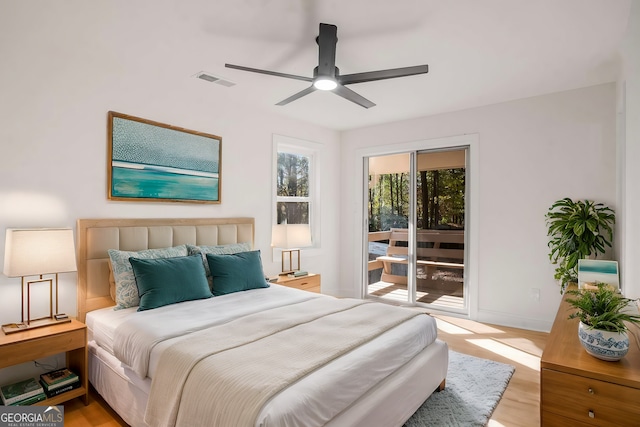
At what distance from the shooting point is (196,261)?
2889 millimetres

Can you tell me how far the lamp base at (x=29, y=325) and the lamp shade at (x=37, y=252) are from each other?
0.37m

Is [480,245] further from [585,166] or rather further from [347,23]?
[347,23]

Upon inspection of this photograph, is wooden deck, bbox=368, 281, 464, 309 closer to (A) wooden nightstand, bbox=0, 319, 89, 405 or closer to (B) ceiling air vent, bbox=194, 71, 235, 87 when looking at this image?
(B) ceiling air vent, bbox=194, 71, 235, 87

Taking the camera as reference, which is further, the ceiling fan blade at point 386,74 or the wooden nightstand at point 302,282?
the wooden nightstand at point 302,282

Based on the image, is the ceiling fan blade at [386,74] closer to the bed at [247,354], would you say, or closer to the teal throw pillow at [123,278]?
the bed at [247,354]

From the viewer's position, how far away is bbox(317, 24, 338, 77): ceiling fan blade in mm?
2322

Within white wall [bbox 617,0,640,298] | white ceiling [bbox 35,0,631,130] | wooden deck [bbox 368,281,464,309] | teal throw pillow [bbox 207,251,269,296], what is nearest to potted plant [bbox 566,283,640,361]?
white wall [bbox 617,0,640,298]

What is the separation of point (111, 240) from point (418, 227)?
3.66m

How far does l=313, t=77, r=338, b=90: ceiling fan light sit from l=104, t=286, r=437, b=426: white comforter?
171 cm

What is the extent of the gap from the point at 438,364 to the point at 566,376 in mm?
925

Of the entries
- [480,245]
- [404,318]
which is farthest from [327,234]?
[404,318]

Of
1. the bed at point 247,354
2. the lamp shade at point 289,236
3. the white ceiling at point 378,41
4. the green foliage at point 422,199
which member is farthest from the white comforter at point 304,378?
the green foliage at point 422,199

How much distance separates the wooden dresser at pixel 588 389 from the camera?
4.85 ft

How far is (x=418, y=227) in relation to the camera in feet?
15.7
